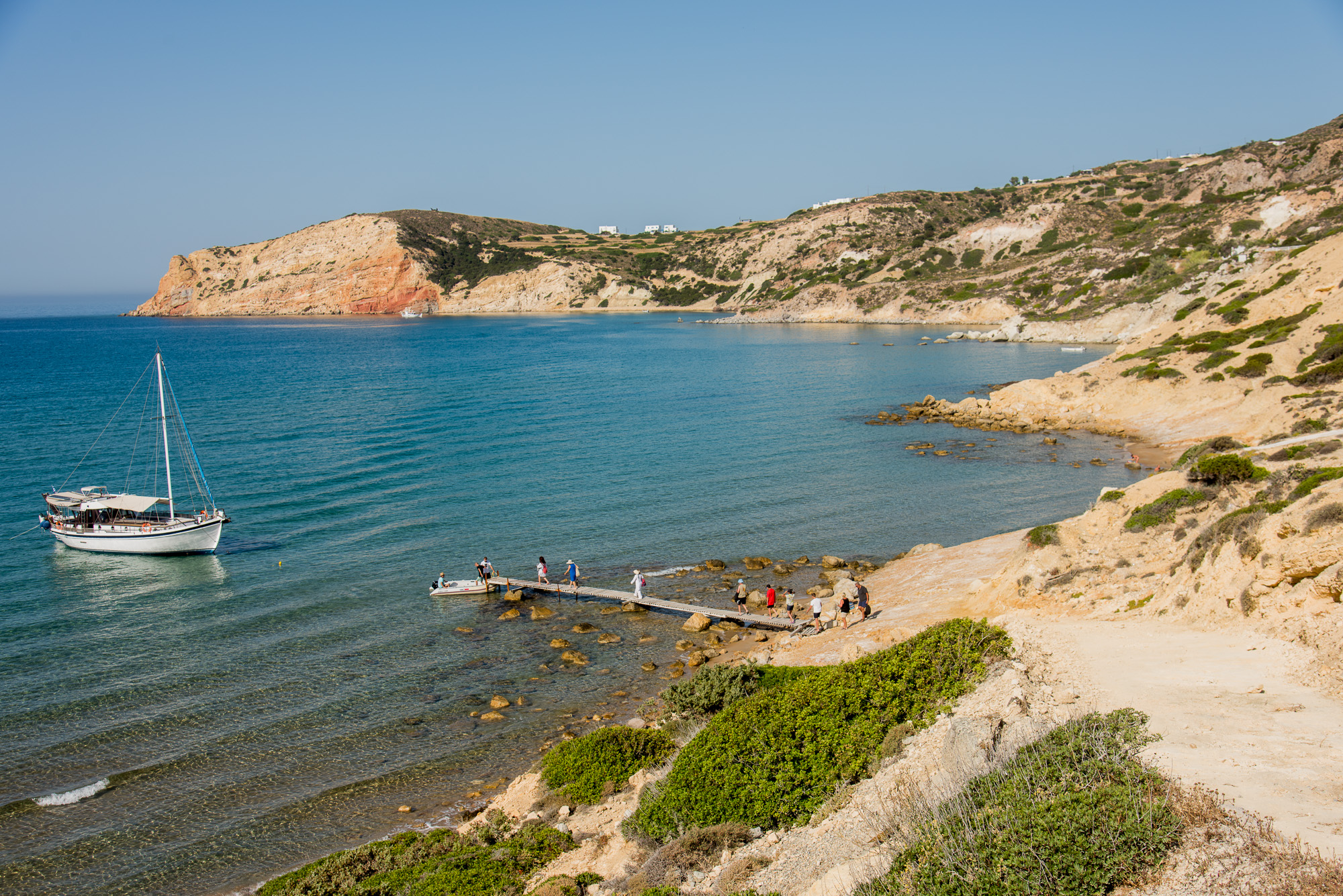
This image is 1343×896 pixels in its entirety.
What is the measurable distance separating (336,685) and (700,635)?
32.9 ft

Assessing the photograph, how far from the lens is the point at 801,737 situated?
464 inches

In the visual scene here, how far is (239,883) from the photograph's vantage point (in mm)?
13383

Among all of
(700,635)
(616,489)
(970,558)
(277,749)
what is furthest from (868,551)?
(277,749)

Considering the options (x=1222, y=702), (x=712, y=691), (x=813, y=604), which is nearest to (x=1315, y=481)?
(x=1222, y=702)

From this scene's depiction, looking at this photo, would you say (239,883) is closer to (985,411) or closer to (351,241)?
(985,411)

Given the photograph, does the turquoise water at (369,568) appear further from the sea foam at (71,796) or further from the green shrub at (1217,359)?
the green shrub at (1217,359)

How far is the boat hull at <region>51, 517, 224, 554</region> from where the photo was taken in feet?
99.5

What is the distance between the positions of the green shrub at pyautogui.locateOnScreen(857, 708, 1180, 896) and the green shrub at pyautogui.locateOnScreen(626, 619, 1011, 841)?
278 centimetres

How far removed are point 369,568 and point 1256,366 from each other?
45253 mm

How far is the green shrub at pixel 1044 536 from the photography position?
21.0 metres

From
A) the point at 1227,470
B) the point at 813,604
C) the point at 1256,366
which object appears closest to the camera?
the point at 1227,470

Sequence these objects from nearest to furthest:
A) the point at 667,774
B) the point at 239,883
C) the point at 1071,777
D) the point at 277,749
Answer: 1. the point at 1071,777
2. the point at 667,774
3. the point at 239,883
4. the point at 277,749

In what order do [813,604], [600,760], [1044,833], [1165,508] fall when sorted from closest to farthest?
1. [1044,833]
2. [600,760]
3. [1165,508]
4. [813,604]

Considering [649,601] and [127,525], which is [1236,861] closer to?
[649,601]
